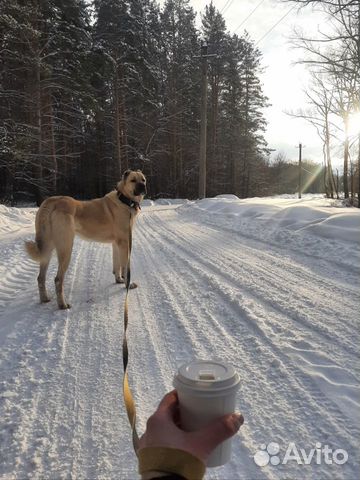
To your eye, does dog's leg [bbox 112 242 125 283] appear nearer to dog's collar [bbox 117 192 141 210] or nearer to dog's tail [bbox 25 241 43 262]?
dog's collar [bbox 117 192 141 210]

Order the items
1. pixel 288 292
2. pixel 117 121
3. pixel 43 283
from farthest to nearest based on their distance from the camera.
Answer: pixel 117 121, pixel 43 283, pixel 288 292

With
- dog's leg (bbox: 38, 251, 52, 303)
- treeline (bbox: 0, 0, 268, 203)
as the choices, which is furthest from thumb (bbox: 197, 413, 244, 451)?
treeline (bbox: 0, 0, 268, 203)

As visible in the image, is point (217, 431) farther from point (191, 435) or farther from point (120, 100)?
point (120, 100)

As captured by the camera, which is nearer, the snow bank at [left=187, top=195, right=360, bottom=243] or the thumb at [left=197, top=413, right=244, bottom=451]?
the thumb at [left=197, top=413, right=244, bottom=451]

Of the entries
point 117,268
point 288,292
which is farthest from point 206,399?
point 117,268

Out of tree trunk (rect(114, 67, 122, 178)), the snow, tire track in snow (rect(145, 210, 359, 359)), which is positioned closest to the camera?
the snow

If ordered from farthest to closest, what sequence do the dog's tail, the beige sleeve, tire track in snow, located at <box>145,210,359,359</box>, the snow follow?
the dog's tail < tire track in snow, located at <box>145,210,359,359</box> < the snow < the beige sleeve

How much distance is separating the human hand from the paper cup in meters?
0.03

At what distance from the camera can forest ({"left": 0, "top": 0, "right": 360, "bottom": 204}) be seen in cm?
2048

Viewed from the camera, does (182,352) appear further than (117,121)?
No

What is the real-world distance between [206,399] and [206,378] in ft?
0.25

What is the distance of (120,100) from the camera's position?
29.8m

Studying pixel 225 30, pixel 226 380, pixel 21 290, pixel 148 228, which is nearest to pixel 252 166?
pixel 225 30

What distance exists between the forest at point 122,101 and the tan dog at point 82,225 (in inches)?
442
